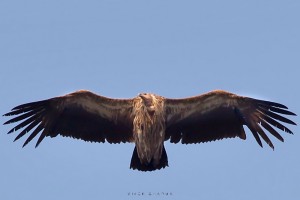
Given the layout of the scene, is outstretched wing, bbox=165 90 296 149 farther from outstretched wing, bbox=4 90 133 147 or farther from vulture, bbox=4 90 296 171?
outstretched wing, bbox=4 90 133 147

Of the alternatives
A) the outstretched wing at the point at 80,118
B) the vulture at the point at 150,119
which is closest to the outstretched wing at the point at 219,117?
the vulture at the point at 150,119

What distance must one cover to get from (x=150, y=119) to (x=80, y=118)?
6.55ft

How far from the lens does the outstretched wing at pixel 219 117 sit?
27328 mm

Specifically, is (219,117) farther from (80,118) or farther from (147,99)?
(80,118)

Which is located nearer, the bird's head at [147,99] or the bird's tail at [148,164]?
the bird's head at [147,99]

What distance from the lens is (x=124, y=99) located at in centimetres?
2739

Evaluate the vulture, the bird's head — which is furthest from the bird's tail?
the bird's head

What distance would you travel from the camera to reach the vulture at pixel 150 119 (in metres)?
27.0

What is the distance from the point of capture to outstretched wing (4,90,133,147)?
2720cm

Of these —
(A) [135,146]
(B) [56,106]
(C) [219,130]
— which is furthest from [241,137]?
(B) [56,106]

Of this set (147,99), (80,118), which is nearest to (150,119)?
(147,99)

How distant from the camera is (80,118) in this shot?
2772 centimetres

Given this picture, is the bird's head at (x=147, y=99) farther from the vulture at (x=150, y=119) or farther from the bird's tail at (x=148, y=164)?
the bird's tail at (x=148, y=164)

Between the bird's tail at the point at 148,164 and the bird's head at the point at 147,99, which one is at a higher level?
the bird's head at the point at 147,99
